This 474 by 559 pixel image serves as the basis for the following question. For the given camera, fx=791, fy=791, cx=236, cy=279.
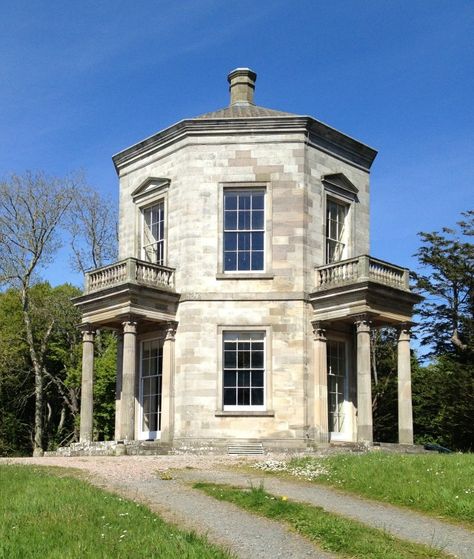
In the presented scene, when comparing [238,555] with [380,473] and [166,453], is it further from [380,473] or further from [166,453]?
[166,453]

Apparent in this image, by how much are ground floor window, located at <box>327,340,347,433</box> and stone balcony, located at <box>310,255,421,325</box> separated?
1181 mm

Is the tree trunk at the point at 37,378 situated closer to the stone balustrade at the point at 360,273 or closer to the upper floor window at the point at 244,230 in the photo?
the upper floor window at the point at 244,230

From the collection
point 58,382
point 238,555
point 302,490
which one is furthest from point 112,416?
point 238,555

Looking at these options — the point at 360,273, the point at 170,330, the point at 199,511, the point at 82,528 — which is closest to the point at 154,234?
the point at 170,330

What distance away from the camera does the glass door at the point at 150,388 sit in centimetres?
2622

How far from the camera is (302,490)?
14.5 meters

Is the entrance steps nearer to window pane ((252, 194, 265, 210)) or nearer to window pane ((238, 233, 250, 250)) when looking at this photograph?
window pane ((238, 233, 250, 250))

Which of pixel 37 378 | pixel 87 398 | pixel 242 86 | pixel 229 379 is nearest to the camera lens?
pixel 229 379

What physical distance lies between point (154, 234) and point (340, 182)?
265 inches

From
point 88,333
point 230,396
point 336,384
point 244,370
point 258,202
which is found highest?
point 258,202

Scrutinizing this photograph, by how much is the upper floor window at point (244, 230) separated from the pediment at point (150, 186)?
2.34 metres

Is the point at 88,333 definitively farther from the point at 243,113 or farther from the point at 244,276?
the point at 243,113

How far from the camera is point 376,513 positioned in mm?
11945

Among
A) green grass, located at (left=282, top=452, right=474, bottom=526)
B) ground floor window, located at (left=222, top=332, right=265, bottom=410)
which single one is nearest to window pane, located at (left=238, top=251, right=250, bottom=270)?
Answer: ground floor window, located at (left=222, top=332, right=265, bottom=410)
